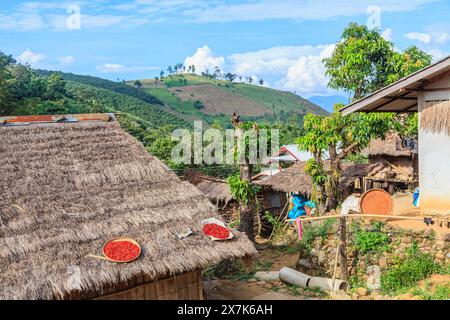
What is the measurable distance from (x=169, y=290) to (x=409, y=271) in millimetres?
5441

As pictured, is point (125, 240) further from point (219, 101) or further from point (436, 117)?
point (219, 101)

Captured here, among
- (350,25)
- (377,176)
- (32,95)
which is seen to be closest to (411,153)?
(377,176)

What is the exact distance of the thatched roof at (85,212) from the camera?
757 centimetres

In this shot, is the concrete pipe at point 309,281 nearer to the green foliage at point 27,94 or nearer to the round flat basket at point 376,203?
the round flat basket at point 376,203

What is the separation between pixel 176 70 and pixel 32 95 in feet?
235

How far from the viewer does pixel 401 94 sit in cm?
1184

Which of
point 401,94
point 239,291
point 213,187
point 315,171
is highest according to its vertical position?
point 401,94

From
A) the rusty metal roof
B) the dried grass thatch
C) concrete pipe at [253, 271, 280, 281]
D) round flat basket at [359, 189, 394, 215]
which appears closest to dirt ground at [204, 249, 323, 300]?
concrete pipe at [253, 271, 280, 281]

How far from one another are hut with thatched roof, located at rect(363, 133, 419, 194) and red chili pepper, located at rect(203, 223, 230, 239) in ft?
45.2

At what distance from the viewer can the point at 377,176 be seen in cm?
2238

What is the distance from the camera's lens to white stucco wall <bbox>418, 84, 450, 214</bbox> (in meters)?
10.9


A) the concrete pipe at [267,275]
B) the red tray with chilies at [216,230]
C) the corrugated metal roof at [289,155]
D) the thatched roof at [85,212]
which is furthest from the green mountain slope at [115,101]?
the red tray with chilies at [216,230]

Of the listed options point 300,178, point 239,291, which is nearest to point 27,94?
point 300,178
